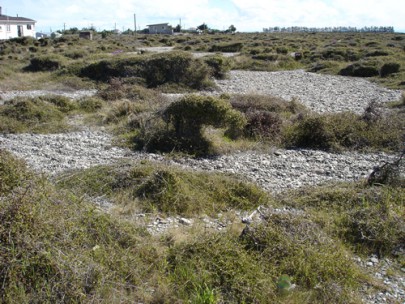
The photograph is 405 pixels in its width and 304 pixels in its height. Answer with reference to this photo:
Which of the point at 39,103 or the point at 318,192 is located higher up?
the point at 39,103

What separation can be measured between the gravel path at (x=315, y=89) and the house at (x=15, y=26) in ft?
125

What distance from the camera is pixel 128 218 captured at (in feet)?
19.1

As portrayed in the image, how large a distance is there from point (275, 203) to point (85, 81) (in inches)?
610

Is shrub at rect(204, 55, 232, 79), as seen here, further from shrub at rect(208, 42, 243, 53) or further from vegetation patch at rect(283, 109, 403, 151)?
shrub at rect(208, 42, 243, 53)

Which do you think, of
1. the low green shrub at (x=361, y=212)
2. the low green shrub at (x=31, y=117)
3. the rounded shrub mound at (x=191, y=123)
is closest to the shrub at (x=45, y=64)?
the low green shrub at (x=31, y=117)

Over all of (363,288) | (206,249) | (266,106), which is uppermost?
(266,106)

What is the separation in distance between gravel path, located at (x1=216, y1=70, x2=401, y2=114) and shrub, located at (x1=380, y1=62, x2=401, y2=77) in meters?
1.86

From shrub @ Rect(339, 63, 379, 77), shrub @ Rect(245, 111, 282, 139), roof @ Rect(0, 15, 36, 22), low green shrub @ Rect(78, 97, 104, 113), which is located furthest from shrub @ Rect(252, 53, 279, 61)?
roof @ Rect(0, 15, 36, 22)

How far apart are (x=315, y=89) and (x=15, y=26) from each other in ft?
158

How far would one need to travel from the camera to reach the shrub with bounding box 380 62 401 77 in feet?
74.9

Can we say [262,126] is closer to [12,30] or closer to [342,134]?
[342,134]

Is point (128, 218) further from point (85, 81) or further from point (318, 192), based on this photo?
point (85, 81)

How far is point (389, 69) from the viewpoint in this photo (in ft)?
75.5

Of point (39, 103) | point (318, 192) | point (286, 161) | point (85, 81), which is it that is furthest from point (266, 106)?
point (85, 81)
